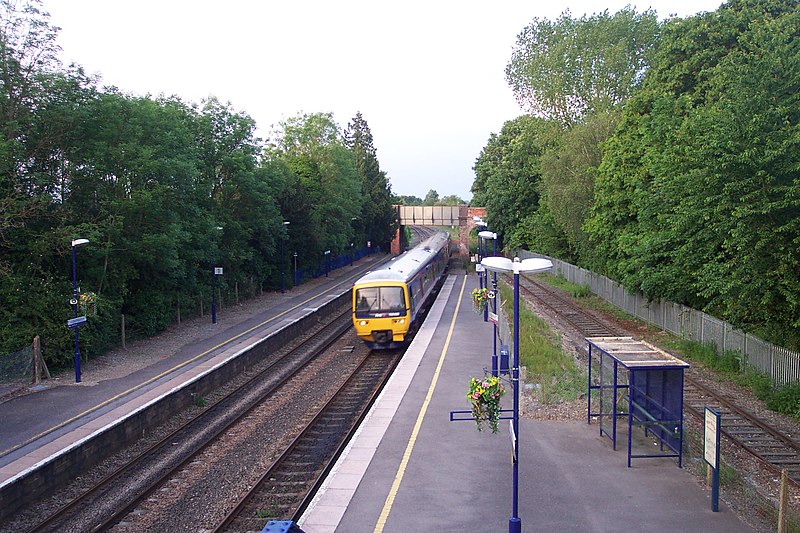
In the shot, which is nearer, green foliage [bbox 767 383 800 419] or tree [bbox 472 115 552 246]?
green foliage [bbox 767 383 800 419]

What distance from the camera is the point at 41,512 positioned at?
11.9 metres

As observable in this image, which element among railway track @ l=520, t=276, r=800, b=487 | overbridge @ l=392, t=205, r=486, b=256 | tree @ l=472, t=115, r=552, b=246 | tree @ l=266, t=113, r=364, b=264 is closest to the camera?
railway track @ l=520, t=276, r=800, b=487

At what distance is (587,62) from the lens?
146 feet

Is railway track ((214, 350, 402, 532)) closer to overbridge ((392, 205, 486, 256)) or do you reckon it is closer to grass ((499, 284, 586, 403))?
grass ((499, 284, 586, 403))

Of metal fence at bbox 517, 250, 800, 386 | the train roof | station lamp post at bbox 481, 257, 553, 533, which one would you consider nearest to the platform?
station lamp post at bbox 481, 257, 553, 533

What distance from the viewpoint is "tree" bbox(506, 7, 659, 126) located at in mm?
43719

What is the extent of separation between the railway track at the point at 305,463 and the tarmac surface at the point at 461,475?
0.80 metres

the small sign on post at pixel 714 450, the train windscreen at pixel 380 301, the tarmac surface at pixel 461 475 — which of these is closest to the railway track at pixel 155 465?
the tarmac surface at pixel 461 475

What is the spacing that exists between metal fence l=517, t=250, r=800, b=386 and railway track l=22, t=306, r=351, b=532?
14.3 m

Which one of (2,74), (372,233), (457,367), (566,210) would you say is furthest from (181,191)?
(372,233)

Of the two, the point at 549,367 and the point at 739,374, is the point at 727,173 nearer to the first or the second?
the point at 739,374

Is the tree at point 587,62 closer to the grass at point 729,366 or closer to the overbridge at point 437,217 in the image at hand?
the grass at point 729,366

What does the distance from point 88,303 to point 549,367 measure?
15.0 m

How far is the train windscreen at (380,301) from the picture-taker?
2561 centimetres
